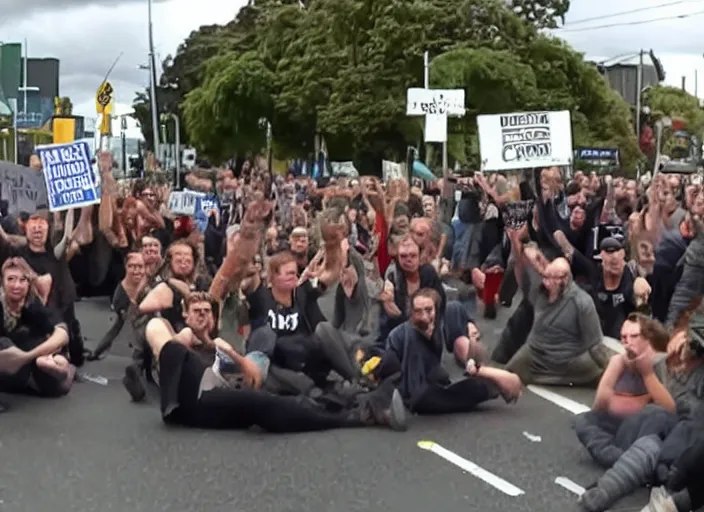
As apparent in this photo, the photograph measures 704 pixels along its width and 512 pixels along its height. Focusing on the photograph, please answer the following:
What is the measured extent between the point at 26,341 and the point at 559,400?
3915 millimetres

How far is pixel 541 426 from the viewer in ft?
32.5

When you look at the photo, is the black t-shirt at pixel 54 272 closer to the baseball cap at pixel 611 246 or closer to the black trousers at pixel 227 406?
the black trousers at pixel 227 406

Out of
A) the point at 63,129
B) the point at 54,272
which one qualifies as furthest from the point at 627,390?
the point at 63,129

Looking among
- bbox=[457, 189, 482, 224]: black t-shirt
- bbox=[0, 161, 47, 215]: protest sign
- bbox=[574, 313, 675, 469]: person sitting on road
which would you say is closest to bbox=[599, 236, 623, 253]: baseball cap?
bbox=[574, 313, 675, 469]: person sitting on road

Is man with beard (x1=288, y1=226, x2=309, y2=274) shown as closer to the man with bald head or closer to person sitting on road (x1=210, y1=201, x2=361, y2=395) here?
person sitting on road (x1=210, y1=201, x2=361, y2=395)

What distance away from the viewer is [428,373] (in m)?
10.3

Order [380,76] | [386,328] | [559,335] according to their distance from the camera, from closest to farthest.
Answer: [559,335] → [386,328] → [380,76]

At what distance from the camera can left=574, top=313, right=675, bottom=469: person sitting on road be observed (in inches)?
329

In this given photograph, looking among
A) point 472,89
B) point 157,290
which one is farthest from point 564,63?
point 157,290

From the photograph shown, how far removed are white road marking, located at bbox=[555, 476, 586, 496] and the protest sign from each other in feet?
26.2

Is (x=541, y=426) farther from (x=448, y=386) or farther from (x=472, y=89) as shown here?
(x=472, y=89)

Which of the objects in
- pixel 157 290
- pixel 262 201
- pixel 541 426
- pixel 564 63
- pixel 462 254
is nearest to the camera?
pixel 541 426

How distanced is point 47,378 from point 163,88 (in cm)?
7583

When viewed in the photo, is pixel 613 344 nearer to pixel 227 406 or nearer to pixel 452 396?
pixel 452 396
